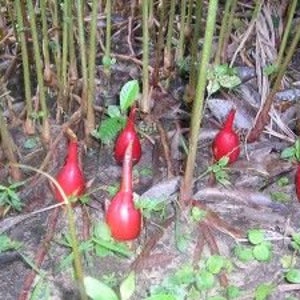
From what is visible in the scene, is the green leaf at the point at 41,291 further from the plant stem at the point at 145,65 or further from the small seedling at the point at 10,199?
the plant stem at the point at 145,65

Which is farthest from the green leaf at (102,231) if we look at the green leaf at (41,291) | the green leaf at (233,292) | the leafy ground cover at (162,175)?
the green leaf at (233,292)

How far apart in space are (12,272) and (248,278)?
394 mm

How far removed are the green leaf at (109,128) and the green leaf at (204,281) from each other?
38 centimetres

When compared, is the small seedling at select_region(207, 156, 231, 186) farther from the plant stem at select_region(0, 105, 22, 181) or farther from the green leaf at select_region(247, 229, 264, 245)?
the plant stem at select_region(0, 105, 22, 181)

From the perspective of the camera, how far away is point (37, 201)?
4.07 ft

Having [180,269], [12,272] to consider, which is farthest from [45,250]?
[180,269]

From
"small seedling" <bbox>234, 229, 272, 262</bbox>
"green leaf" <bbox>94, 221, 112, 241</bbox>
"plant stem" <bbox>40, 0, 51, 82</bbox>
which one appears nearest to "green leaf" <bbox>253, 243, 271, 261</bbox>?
"small seedling" <bbox>234, 229, 272, 262</bbox>

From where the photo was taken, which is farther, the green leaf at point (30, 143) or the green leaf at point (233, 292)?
the green leaf at point (30, 143)

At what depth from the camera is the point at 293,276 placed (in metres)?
1.06

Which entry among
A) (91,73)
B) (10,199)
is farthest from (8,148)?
(91,73)

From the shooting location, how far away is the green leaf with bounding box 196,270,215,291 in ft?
3.43

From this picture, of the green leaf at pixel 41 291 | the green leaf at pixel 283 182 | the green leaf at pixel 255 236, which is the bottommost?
the green leaf at pixel 41 291

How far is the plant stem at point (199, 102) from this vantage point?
889 millimetres

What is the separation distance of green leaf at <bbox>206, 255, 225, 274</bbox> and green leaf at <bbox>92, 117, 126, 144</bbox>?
0.36 metres
